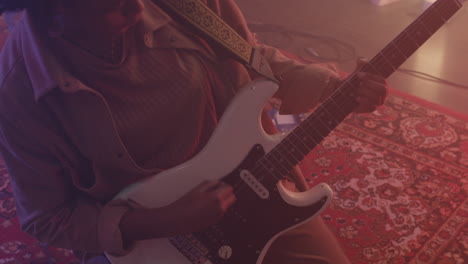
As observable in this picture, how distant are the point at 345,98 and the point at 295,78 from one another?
19 cm

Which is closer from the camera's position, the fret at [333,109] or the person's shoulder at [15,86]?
the person's shoulder at [15,86]

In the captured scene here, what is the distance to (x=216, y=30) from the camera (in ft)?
3.34

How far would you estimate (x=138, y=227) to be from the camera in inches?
39.8

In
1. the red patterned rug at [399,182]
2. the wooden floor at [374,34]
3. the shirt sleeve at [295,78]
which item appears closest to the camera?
the shirt sleeve at [295,78]

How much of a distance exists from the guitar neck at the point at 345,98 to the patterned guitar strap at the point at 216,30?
0.15 metres

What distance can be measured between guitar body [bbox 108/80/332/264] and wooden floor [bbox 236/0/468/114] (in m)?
1.79

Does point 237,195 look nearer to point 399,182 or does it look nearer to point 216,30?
point 216,30

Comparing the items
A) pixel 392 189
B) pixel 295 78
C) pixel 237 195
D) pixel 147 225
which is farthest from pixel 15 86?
pixel 392 189

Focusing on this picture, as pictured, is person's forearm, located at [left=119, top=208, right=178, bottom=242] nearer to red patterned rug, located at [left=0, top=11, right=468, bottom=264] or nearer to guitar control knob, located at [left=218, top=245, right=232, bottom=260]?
guitar control knob, located at [left=218, top=245, right=232, bottom=260]

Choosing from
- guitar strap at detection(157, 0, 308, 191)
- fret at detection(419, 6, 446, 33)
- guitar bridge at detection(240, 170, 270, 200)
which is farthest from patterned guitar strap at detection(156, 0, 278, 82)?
fret at detection(419, 6, 446, 33)

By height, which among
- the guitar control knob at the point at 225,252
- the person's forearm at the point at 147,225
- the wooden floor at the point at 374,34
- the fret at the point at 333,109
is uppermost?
the fret at the point at 333,109

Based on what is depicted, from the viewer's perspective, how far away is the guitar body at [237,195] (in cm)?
104

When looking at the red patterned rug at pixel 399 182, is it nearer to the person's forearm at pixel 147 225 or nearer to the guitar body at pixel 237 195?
the guitar body at pixel 237 195

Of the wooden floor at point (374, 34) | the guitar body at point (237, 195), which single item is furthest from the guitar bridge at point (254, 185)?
the wooden floor at point (374, 34)
